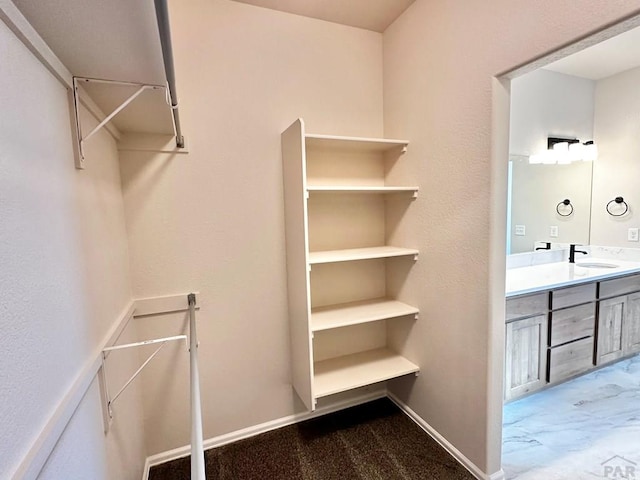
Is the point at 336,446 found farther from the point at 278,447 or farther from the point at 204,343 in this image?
the point at 204,343

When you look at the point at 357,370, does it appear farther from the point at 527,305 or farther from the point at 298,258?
the point at 527,305

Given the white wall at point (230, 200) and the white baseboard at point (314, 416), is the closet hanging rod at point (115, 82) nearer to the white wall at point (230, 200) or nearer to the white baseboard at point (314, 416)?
the white wall at point (230, 200)

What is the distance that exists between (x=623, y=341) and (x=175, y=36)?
4.17 meters

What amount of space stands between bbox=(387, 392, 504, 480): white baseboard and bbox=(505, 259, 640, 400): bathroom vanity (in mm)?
628

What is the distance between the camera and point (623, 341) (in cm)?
270

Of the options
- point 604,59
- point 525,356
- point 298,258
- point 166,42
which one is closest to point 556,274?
point 525,356

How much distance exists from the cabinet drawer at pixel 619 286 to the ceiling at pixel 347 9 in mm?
2658

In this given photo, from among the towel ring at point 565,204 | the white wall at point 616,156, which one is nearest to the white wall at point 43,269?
the towel ring at point 565,204

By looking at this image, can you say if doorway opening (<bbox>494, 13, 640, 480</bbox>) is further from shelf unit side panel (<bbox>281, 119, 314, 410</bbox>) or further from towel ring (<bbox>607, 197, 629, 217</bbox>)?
shelf unit side panel (<bbox>281, 119, 314, 410</bbox>)

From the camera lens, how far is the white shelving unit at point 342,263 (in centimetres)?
183

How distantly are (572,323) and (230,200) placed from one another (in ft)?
8.96

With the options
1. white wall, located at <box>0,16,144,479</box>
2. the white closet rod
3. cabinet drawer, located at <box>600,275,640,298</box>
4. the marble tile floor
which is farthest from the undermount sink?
white wall, located at <box>0,16,144,479</box>

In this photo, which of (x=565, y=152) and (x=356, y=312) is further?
(x=565, y=152)

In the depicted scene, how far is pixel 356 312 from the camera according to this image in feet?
6.75
